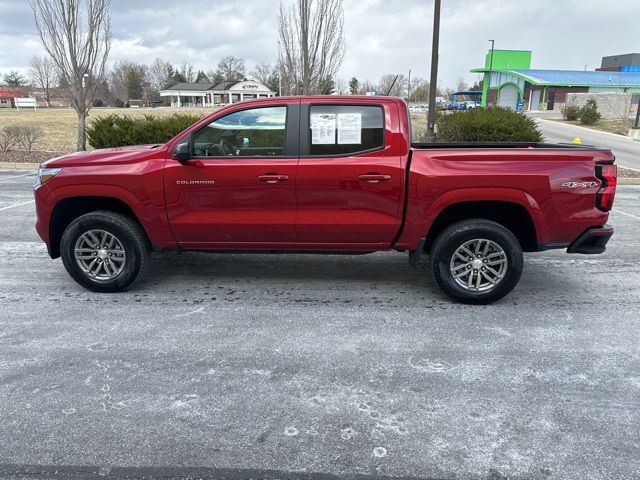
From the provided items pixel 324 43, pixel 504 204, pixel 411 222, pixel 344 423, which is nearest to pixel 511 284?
pixel 504 204

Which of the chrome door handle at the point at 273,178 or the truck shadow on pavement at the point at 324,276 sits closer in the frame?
the chrome door handle at the point at 273,178

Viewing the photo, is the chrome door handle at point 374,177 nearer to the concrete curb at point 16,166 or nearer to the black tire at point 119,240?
the black tire at point 119,240

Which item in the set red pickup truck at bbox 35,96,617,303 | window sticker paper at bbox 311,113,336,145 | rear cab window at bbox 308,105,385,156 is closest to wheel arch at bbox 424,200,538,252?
red pickup truck at bbox 35,96,617,303

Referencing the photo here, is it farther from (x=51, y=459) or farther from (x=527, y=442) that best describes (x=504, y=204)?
(x=51, y=459)

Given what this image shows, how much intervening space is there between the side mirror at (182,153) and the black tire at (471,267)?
96.6 inches

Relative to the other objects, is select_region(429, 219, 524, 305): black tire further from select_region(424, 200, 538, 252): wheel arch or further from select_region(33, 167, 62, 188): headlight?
select_region(33, 167, 62, 188): headlight

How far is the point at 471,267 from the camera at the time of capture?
15.2 feet

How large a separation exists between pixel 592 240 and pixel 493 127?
8639 mm

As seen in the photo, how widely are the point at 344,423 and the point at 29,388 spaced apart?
208 cm

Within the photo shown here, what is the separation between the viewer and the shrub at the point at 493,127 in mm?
12398

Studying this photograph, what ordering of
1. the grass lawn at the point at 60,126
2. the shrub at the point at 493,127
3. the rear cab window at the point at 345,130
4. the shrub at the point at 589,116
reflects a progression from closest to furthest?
the rear cab window at the point at 345,130 → the shrub at the point at 493,127 → the grass lawn at the point at 60,126 → the shrub at the point at 589,116

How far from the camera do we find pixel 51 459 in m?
2.61

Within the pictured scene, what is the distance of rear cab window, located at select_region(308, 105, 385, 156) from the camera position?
4.61 m

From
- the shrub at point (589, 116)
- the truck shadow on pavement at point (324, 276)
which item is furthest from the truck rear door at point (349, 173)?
the shrub at point (589, 116)
